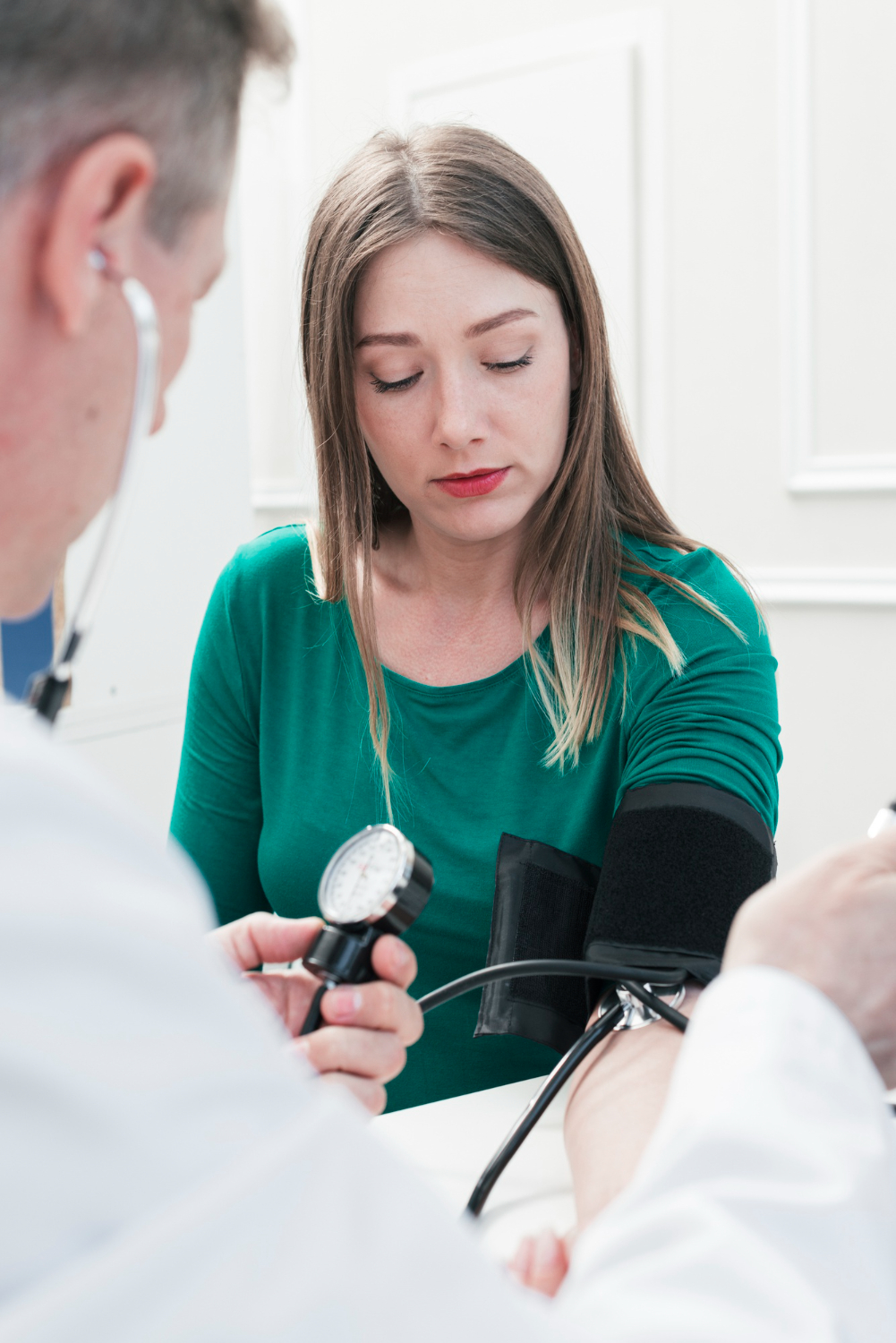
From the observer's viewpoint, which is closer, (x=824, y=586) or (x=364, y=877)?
(x=364, y=877)

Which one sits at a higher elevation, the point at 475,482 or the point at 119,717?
the point at 475,482

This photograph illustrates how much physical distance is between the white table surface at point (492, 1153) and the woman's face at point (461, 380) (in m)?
0.54

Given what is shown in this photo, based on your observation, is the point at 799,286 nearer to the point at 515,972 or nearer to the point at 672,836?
the point at 672,836

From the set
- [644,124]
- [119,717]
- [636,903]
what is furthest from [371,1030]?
[644,124]

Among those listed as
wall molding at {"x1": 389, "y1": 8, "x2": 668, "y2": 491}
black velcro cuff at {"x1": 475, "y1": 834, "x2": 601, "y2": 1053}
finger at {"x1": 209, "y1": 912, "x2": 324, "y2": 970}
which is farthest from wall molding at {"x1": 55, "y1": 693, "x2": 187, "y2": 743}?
finger at {"x1": 209, "y1": 912, "x2": 324, "y2": 970}

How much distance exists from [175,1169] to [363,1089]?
463mm

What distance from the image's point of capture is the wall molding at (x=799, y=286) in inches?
90.4

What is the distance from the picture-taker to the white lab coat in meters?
0.27

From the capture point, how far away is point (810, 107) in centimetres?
230

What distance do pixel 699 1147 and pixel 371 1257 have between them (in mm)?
160

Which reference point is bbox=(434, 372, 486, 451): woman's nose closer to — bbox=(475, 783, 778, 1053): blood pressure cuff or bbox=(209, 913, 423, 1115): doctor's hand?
bbox=(475, 783, 778, 1053): blood pressure cuff

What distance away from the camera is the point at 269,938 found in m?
0.78

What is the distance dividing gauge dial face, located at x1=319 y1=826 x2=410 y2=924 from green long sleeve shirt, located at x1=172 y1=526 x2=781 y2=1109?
31 cm

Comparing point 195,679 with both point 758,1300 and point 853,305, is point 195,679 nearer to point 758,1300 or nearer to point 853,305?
point 758,1300
